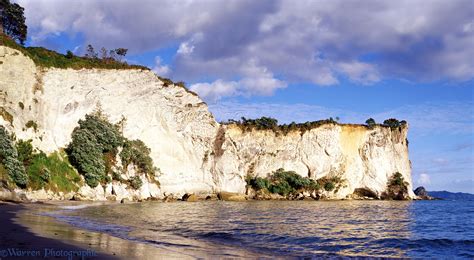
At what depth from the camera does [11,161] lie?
101 feet

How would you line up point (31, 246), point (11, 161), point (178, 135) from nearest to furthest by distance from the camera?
point (31, 246) → point (11, 161) → point (178, 135)

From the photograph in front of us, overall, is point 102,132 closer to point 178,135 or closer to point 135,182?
point 135,182

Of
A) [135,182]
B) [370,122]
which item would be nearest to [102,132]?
[135,182]

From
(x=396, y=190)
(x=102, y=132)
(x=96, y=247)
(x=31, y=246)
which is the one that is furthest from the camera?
(x=396, y=190)

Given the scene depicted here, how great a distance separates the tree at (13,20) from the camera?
44469 millimetres

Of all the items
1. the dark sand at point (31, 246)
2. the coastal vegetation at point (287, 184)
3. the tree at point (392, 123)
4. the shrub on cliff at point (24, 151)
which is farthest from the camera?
the tree at point (392, 123)

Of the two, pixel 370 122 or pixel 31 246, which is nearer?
pixel 31 246

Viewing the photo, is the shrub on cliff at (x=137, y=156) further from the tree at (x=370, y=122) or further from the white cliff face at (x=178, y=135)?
the tree at (x=370, y=122)

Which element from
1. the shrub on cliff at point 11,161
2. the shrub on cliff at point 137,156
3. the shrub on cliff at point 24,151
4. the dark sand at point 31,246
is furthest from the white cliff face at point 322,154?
the dark sand at point 31,246

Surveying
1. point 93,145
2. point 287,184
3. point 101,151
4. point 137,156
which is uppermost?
point 93,145

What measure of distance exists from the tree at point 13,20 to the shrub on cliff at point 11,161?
17777mm

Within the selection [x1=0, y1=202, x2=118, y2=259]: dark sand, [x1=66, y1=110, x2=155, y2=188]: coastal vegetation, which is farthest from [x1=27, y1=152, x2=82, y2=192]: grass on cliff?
[x1=0, y1=202, x2=118, y2=259]: dark sand

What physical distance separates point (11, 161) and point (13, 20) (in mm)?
21957

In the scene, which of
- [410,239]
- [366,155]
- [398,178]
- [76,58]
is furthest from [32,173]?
[398,178]
